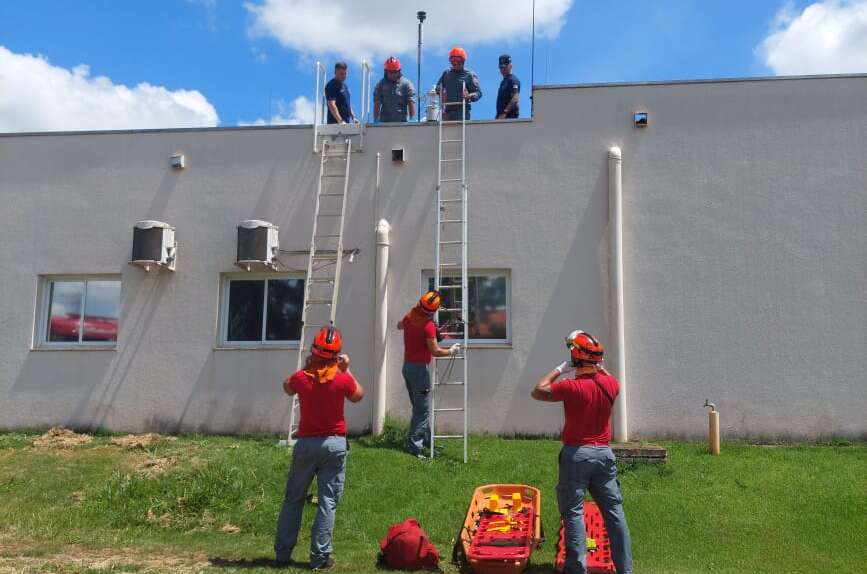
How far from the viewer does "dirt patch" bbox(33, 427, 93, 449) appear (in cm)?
1057

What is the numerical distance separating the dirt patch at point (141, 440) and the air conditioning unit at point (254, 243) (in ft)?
8.68

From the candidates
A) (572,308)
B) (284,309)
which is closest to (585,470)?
(572,308)

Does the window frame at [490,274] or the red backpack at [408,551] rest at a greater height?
the window frame at [490,274]

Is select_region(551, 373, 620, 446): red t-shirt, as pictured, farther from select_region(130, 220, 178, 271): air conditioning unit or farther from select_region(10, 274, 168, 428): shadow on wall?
select_region(10, 274, 168, 428): shadow on wall

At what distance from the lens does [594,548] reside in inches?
265

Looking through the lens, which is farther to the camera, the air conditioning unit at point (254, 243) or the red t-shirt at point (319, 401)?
the air conditioning unit at point (254, 243)

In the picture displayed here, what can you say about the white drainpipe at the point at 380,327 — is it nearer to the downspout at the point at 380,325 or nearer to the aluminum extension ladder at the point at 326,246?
the downspout at the point at 380,325

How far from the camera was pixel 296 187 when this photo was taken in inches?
460

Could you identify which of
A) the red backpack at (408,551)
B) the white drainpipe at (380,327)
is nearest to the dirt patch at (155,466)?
the white drainpipe at (380,327)

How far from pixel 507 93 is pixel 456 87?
815 millimetres

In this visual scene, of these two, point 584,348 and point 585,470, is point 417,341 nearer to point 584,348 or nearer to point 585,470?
point 584,348

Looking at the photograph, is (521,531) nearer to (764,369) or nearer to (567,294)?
(567,294)

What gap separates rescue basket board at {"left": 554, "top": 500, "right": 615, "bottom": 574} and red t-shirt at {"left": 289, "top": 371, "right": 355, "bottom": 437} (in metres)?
2.13

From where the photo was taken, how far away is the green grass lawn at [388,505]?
6.90 meters
